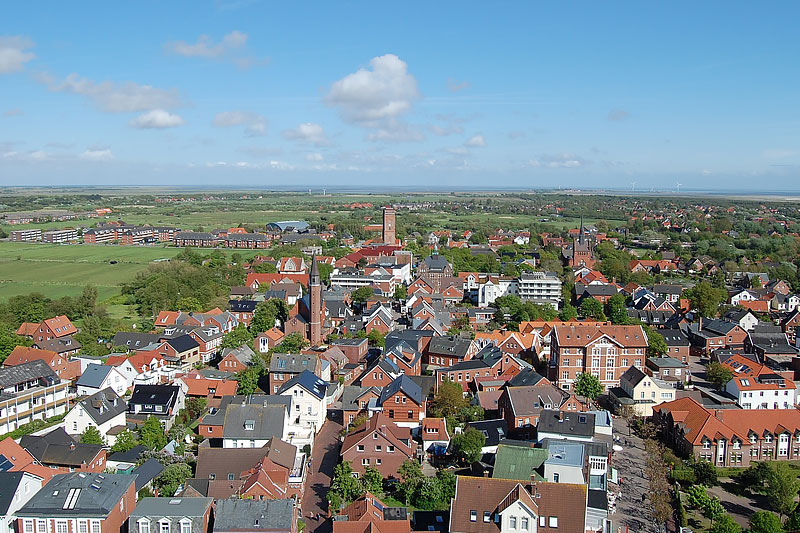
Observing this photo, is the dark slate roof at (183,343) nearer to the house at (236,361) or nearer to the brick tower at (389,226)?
the house at (236,361)

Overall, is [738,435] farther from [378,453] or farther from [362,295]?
[362,295]

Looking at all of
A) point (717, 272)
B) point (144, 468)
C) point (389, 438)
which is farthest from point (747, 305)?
point (144, 468)

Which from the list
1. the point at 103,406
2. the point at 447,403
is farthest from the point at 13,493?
the point at 447,403

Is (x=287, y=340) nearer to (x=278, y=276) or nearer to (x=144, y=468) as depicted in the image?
(x=144, y=468)

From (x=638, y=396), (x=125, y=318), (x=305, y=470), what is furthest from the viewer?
(x=125, y=318)

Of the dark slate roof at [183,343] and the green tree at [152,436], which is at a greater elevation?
the dark slate roof at [183,343]

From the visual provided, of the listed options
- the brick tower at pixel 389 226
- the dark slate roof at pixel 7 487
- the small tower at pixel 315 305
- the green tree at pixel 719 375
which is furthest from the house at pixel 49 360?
the brick tower at pixel 389 226
